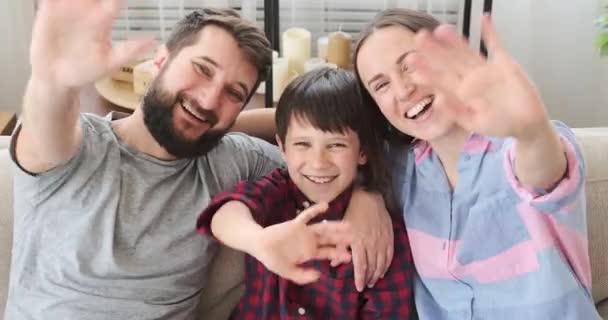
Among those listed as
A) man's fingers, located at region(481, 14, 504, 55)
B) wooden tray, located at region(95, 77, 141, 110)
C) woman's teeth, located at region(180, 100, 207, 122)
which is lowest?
wooden tray, located at region(95, 77, 141, 110)

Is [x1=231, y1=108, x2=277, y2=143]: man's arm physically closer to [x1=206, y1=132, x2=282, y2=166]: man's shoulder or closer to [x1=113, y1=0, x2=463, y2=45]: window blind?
[x1=206, y1=132, x2=282, y2=166]: man's shoulder

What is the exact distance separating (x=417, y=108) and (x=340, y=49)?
1.11 m

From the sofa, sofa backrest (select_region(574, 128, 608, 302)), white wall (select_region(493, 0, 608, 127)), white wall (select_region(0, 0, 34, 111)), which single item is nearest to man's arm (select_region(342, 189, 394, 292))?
the sofa

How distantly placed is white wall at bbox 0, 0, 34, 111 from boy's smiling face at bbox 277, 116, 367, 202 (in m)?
1.58

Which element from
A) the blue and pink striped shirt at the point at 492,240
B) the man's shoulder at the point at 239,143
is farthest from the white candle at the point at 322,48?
the blue and pink striped shirt at the point at 492,240

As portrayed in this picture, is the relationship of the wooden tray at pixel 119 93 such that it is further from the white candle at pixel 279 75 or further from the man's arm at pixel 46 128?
Answer: the man's arm at pixel 46 128

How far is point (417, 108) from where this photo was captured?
4.02ft

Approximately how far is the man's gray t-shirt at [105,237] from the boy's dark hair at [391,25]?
1.18 feet

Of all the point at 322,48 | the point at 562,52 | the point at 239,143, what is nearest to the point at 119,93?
the point at 322,48

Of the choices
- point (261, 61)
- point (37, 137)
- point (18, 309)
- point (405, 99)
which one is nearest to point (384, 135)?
point (405, 99)

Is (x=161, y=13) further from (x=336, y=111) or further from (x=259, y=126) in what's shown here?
(x=336, y=111)

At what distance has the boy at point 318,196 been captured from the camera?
4.15 feet

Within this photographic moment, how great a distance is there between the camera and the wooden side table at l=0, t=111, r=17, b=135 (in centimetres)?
214

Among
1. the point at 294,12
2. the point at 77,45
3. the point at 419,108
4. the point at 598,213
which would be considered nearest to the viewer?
the point at 77,45
